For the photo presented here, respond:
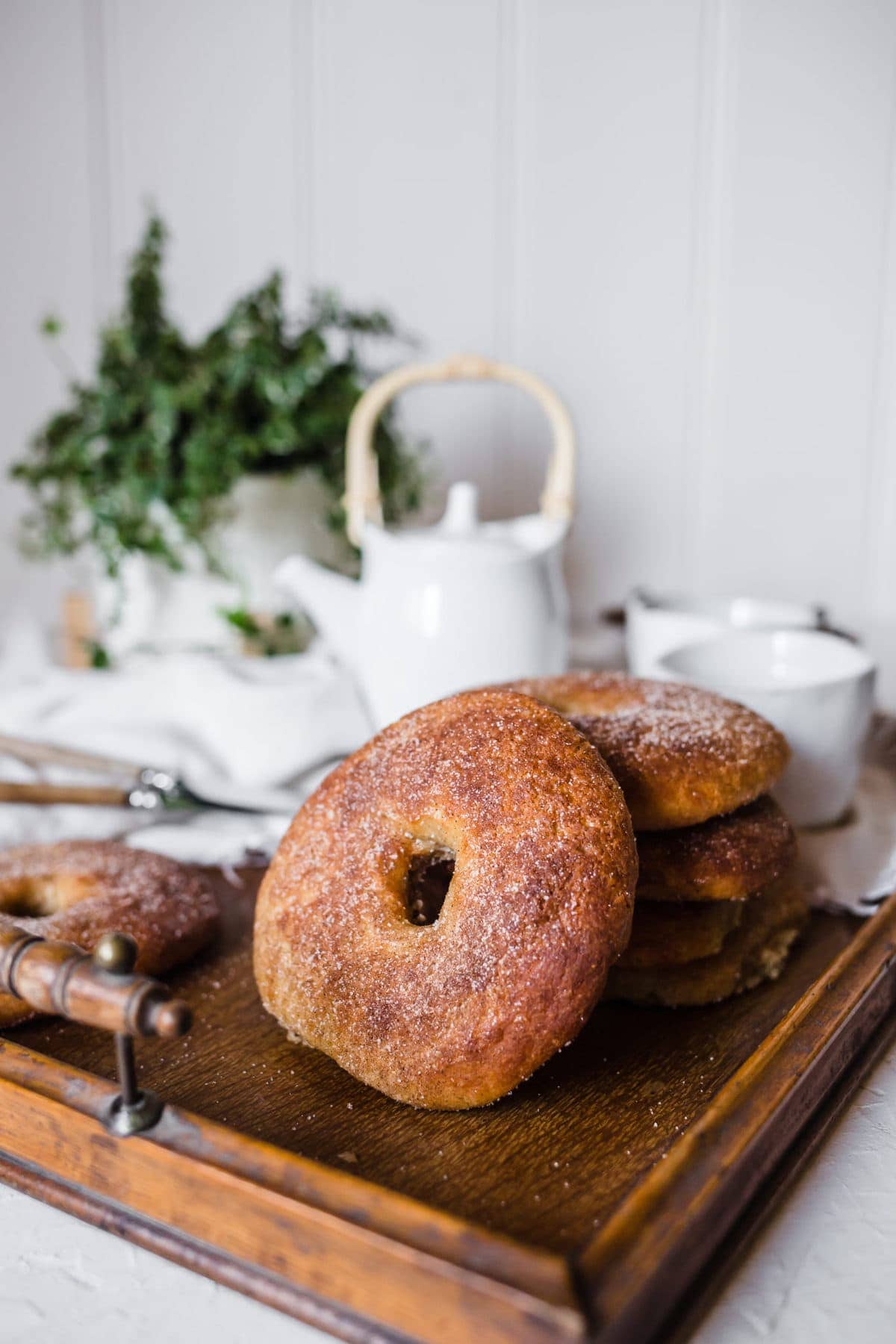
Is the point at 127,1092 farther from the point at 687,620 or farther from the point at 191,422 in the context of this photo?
the point at 191,422

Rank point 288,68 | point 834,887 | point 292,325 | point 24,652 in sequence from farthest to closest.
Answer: point 288,68
point 24,652
point 292,325
point 834,887

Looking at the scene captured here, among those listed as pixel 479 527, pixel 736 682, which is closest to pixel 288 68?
pixel 479 527

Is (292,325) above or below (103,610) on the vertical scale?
above

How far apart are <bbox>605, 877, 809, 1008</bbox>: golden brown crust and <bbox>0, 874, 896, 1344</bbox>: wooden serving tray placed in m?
0.01

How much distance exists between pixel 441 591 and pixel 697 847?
47 centimetres

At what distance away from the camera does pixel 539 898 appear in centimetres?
60

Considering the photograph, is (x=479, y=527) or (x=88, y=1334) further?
(x=479, y=527)

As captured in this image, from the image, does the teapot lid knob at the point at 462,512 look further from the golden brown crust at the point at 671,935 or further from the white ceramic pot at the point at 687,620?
the golden brown crust at the point at 671,935

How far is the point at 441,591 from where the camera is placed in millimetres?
1127

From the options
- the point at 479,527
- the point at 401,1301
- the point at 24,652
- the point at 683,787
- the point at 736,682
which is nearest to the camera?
the point at 401,1301

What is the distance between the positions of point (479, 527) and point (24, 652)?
829mm

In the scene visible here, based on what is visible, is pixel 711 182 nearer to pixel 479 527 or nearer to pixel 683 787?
pixel 479 527

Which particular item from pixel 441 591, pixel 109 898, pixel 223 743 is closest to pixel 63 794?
pixel 223 743

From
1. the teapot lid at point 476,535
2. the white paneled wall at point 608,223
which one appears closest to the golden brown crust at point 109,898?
the teapot lid at point 476,535
